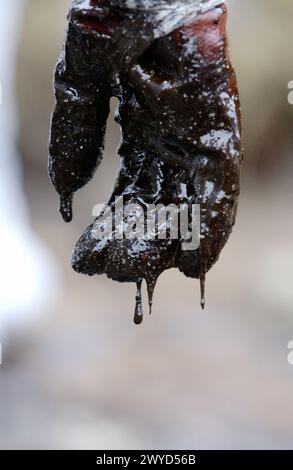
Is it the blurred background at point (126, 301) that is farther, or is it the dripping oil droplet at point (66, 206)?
the blurred background at point (126, 301)

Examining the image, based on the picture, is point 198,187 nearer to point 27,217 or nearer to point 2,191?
point 2,191

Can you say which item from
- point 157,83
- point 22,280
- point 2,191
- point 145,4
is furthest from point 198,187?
point 2,191

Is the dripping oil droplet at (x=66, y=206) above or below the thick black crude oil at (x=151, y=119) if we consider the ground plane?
below

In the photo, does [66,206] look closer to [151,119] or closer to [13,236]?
[151,119]

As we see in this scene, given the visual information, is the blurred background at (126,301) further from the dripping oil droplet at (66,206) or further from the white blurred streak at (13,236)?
the dripping oil droplet at (66,206)

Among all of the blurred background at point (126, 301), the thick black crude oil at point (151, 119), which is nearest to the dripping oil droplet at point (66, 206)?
the thick black crude oil at point (151, 119)

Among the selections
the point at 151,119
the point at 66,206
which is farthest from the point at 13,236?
the point at 151,119
